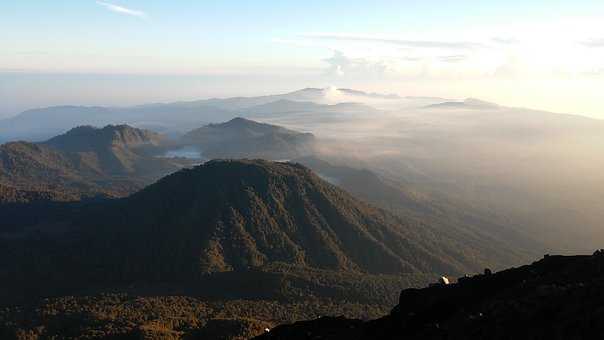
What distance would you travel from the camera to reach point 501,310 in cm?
3675

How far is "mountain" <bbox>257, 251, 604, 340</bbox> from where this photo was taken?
33188mm

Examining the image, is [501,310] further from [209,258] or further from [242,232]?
[242,232]

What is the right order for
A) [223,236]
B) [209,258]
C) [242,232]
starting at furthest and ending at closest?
[242,232], [223,236], [209,258]

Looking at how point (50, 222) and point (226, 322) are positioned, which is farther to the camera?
point (50, 222)

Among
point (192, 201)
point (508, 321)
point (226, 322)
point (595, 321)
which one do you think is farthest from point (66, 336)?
point (192, 201)

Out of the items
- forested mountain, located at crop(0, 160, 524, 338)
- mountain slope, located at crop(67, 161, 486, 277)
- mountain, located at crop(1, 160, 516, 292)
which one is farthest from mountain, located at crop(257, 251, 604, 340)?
mountain slope, located at crop(67, 161, 486, 277)

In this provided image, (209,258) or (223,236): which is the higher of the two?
(223,236)

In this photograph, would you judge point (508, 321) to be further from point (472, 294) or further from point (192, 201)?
point (192, 201)

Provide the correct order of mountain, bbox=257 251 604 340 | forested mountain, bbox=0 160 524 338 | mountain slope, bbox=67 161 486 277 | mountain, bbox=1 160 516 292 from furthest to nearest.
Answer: mountain slope, bbox=67 161 486 277, mountain, bbox=1 160 516 292, forested mountain, bbox=0 160 524 338, mountain, bbox=257 251 604 340

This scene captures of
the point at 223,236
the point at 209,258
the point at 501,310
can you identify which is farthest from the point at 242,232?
the point at 501,310

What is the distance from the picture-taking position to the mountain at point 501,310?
109ft

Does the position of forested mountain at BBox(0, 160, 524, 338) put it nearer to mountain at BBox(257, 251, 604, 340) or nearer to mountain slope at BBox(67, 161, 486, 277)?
mountain slope at BBox(67, 161, 486, 277)

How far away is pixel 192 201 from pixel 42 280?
59.0m

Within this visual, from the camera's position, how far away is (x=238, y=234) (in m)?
169
